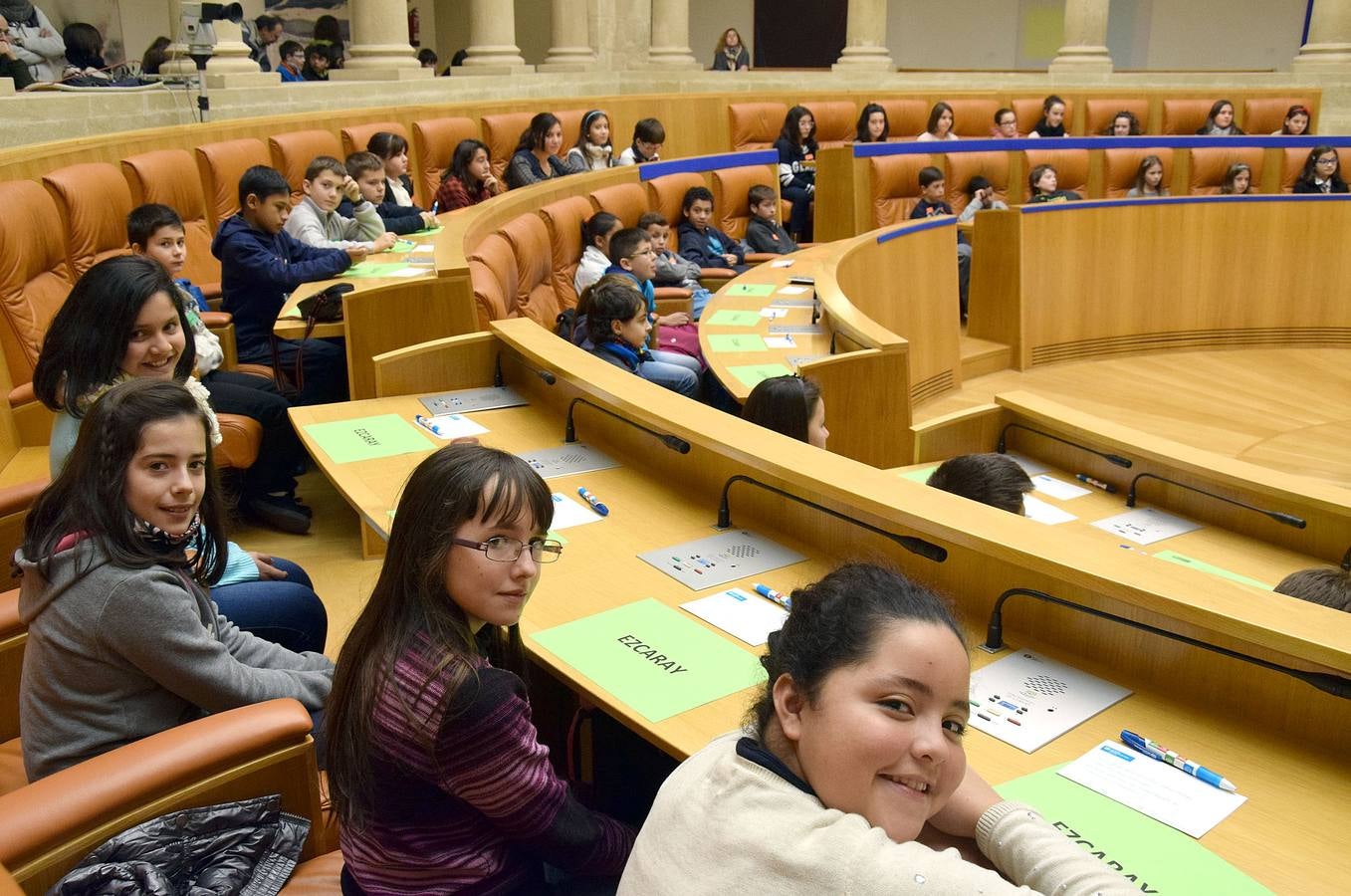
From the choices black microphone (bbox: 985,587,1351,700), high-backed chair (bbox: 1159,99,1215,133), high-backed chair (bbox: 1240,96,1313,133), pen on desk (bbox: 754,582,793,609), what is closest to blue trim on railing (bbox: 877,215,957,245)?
pen on desk (bbox: 754,582,793,609)

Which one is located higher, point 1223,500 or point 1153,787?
point 1153,787

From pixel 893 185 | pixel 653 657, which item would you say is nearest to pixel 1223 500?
pixel 653 657

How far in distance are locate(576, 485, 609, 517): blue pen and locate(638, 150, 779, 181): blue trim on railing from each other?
4548mm

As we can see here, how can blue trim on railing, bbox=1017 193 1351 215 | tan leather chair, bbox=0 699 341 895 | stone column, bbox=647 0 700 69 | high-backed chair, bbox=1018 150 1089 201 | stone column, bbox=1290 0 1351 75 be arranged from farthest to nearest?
stone column, bbox=647 0 700 69 < stone column, bbox=1290 0 1351 75 < high-backed chair, bbox=1018 150 1089 201 < blue trim on railing, bbox=1017 193 1351 215 < tan leather chair, bbox=0 699 341 895

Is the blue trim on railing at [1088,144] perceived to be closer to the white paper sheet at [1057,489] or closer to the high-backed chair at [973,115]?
the high-backed chair at [973,115]

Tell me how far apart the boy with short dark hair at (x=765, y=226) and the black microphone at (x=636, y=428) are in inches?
178

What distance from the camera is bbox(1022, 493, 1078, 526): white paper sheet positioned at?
3211mm

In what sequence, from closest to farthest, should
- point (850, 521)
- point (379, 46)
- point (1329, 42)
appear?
point (850, 521) < point (379, 46) < point (1329, 42)

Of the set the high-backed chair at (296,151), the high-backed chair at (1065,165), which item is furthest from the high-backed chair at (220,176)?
the high-backed chair at (1065,165)

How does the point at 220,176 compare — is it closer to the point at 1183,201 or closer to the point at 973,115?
the point at 1183,201

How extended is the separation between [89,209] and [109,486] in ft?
9.48

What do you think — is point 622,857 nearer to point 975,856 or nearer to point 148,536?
point 975,856

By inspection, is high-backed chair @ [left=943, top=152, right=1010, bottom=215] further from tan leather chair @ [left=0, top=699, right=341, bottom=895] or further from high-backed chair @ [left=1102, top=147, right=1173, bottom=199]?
tan leather chair @ [left=0, top=699, right=341, bottom=895]

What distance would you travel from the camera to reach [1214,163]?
9406 mm
